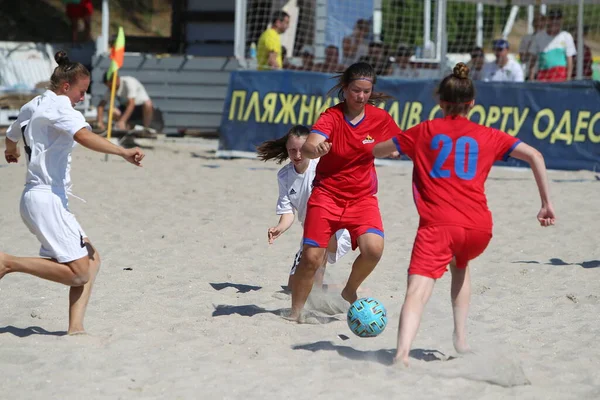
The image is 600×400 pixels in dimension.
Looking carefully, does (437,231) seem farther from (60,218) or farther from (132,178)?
(132,178)

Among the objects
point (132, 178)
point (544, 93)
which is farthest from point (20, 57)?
point (544, 93)

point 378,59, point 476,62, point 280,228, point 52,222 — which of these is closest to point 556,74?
point 476,62

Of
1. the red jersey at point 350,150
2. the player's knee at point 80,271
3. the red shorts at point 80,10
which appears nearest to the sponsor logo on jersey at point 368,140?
the red jersey at point 350,150

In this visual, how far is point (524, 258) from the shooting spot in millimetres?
7465

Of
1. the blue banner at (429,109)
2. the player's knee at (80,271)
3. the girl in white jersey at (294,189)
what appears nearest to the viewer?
the player's knee at (80,271)

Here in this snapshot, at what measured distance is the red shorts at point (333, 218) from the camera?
5245 mm

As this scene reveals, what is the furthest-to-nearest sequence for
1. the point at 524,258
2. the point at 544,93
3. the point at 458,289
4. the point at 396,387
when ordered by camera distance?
the point at 544,93
the point at 524,258
the point at 458,289
the point at 396,387

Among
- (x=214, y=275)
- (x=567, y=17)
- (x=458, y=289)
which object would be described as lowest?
(x=214, y=275)

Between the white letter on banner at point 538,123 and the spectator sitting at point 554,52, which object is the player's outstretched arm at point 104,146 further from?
the spectator sitting at point 554,52

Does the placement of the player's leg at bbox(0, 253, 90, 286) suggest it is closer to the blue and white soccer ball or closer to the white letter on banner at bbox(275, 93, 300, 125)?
the blue and white soccer ball

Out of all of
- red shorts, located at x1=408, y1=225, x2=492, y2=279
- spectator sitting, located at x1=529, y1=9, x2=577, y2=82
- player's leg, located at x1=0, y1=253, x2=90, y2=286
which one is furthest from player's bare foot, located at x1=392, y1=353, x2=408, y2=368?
spectator sitting, located at x1=529, y1=9, x2=577, y2=82

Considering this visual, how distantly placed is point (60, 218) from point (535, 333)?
282 centimetres

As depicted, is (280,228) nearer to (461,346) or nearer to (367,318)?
(367,318)

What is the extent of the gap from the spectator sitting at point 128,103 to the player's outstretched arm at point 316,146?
9803mm
